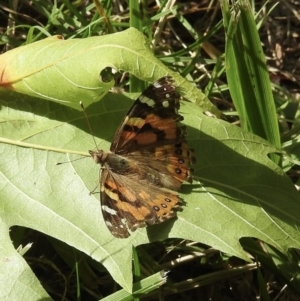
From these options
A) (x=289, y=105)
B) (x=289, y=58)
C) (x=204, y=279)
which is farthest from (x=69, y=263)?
(x=289, y=58)

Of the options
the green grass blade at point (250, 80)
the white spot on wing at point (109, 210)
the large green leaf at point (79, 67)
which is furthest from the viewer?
the green grass blade at point (250, 80)

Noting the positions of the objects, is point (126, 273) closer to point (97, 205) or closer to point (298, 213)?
point (97, 205)

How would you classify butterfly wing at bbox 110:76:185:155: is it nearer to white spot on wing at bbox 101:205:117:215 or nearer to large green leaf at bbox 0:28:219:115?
large green leaf at bbox 0:28:219:115

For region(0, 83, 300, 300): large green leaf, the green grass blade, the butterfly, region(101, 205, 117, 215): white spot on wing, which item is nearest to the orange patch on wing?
the butterfly

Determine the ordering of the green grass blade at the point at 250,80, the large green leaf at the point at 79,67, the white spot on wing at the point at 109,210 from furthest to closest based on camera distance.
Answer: the green grass blade at the point at 250,80, the white spot on wing at the point at 109,210, the large green leaf at the point at 79,67

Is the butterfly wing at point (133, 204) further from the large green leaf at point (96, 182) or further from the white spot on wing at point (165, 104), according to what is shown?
the white spot on wing at point (165, 104)

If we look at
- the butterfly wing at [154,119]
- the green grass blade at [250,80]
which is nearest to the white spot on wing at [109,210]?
the butterfly wing at [154,119]
